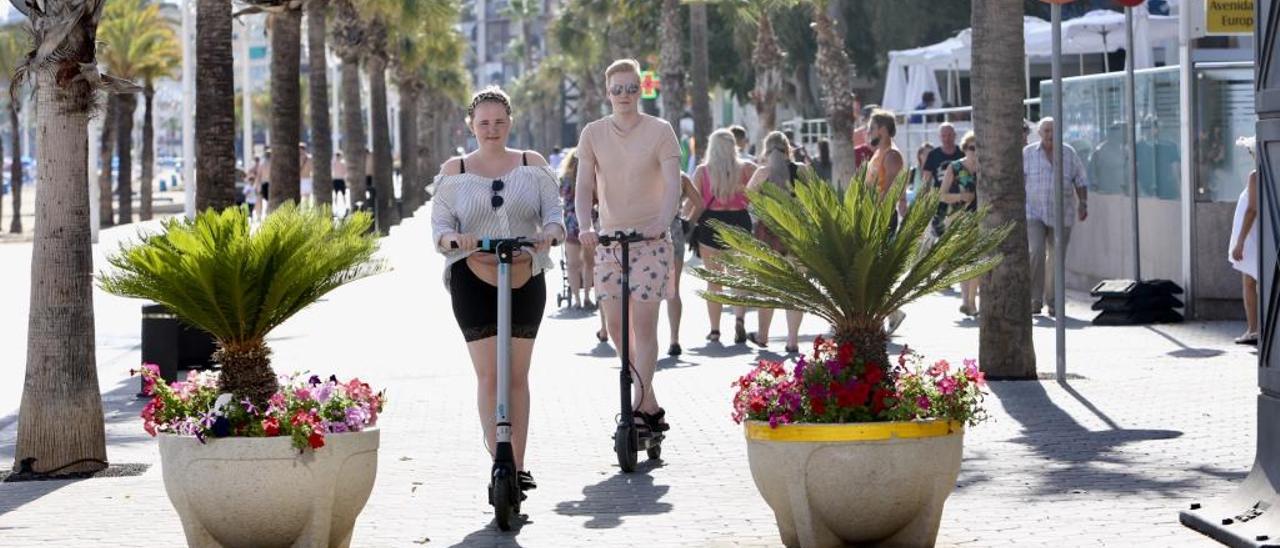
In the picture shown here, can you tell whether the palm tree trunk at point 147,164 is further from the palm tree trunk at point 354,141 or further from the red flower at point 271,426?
the red flower at point 271,426

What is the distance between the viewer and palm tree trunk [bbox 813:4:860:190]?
96.5 ft

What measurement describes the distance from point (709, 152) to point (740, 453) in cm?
618

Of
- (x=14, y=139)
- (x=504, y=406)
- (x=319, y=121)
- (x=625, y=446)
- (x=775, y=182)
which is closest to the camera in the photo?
(x=504, y=406)

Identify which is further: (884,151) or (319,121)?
(319,121)

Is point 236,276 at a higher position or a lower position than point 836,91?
lower

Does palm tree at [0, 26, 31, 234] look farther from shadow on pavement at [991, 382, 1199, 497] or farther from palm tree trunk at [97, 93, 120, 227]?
shadow on pavement at [991, 382, 1199, 497]

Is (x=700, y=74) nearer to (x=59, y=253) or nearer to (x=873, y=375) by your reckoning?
(x=59, y=253)

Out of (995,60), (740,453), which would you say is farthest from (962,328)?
(740,453)

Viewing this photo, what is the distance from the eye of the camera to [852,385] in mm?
7039

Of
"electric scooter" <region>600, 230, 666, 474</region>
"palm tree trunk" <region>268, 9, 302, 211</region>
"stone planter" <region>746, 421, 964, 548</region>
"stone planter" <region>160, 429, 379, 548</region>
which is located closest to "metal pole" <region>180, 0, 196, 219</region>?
"palm tree trunk" <region>268, 9, 302, 211</region>

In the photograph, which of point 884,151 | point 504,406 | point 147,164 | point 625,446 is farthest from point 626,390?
point 147,164

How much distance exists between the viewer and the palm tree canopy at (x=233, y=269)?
7203 millimetres

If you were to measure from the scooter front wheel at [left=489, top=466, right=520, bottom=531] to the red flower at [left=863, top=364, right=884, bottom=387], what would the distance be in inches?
62.2

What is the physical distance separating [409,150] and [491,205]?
Result: 2102 inches
